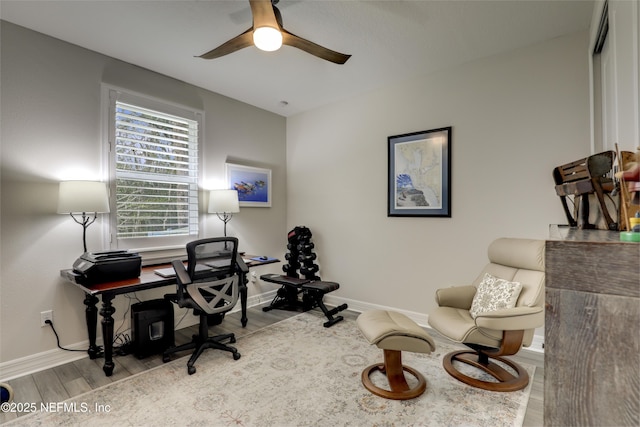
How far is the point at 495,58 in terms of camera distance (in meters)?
2.96

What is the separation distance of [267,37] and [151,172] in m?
2.07

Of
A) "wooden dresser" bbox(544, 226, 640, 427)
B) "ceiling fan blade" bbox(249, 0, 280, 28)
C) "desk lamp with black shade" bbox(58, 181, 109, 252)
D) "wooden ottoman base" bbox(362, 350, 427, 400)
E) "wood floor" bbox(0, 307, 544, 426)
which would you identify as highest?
"ceiling fan blade" bbox(249, 0, 280, 28)

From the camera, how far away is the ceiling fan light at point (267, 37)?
6.10 feet

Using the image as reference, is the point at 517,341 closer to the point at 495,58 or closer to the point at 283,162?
the point at 495,58

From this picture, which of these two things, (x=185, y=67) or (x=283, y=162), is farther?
(x=283, y=162)

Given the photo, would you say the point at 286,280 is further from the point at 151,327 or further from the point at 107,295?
the point at 107,295

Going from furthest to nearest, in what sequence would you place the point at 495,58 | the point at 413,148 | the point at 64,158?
the point at 413,148, the point at 495,58, the point at 64,158

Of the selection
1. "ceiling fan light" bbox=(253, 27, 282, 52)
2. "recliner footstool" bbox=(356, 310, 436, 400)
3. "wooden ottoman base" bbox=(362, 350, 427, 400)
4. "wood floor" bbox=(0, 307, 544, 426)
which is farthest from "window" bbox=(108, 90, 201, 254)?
"wooden ottoman base" bbox=(362, 350, 427, 400)

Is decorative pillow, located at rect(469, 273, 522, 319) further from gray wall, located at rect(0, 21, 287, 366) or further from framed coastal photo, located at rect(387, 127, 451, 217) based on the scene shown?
gray wall, located at rect(0, 21, 287, 366)

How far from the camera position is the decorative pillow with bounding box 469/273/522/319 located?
2252 millimetres

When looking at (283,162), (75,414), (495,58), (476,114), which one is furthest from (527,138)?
(75,414)

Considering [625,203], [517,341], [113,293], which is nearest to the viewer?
[625,203]

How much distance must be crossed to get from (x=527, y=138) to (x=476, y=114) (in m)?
0.53

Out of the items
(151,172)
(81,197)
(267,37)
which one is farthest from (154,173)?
(267,37)
